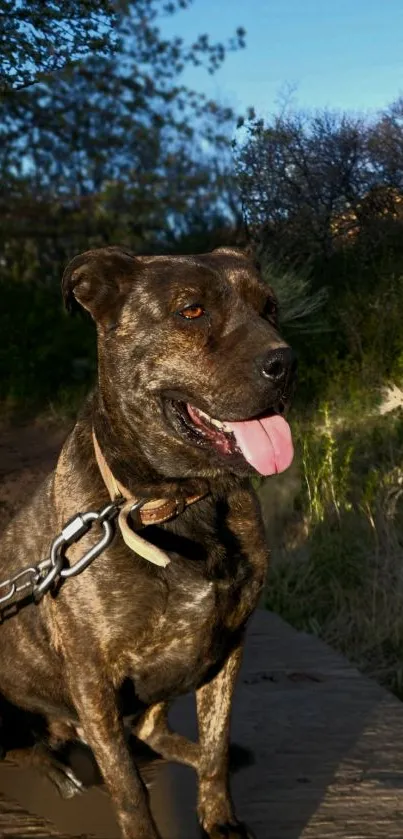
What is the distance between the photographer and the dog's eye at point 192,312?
3.33 m

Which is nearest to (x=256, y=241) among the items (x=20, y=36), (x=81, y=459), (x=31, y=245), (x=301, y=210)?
(x=301, y=210)

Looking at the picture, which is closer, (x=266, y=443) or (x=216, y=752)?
(x=266, y=443)

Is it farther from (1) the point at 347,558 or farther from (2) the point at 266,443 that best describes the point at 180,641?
(1) the point at 347,558

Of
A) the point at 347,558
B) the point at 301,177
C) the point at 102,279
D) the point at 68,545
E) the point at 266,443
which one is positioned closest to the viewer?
the point at 266,443

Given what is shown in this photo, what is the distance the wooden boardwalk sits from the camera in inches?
138

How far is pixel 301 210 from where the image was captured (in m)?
12.5

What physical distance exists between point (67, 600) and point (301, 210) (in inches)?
382

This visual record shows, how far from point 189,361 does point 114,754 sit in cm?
117

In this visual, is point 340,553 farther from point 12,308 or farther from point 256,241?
point 12,308

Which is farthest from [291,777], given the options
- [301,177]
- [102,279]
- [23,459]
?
[301,177]

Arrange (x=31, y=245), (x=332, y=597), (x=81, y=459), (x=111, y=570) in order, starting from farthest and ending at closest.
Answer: (x=31, y=245) → (x=332, y=597) → (x=81, y=459) → (x=111, y=570)

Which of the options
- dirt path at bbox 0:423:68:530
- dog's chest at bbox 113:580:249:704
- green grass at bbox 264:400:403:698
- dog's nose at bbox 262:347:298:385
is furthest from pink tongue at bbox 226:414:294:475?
dirt path at bbox 0:423:68:530

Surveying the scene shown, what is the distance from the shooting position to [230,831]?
3424 millimetres

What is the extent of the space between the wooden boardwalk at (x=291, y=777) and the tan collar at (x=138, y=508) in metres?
1.00
